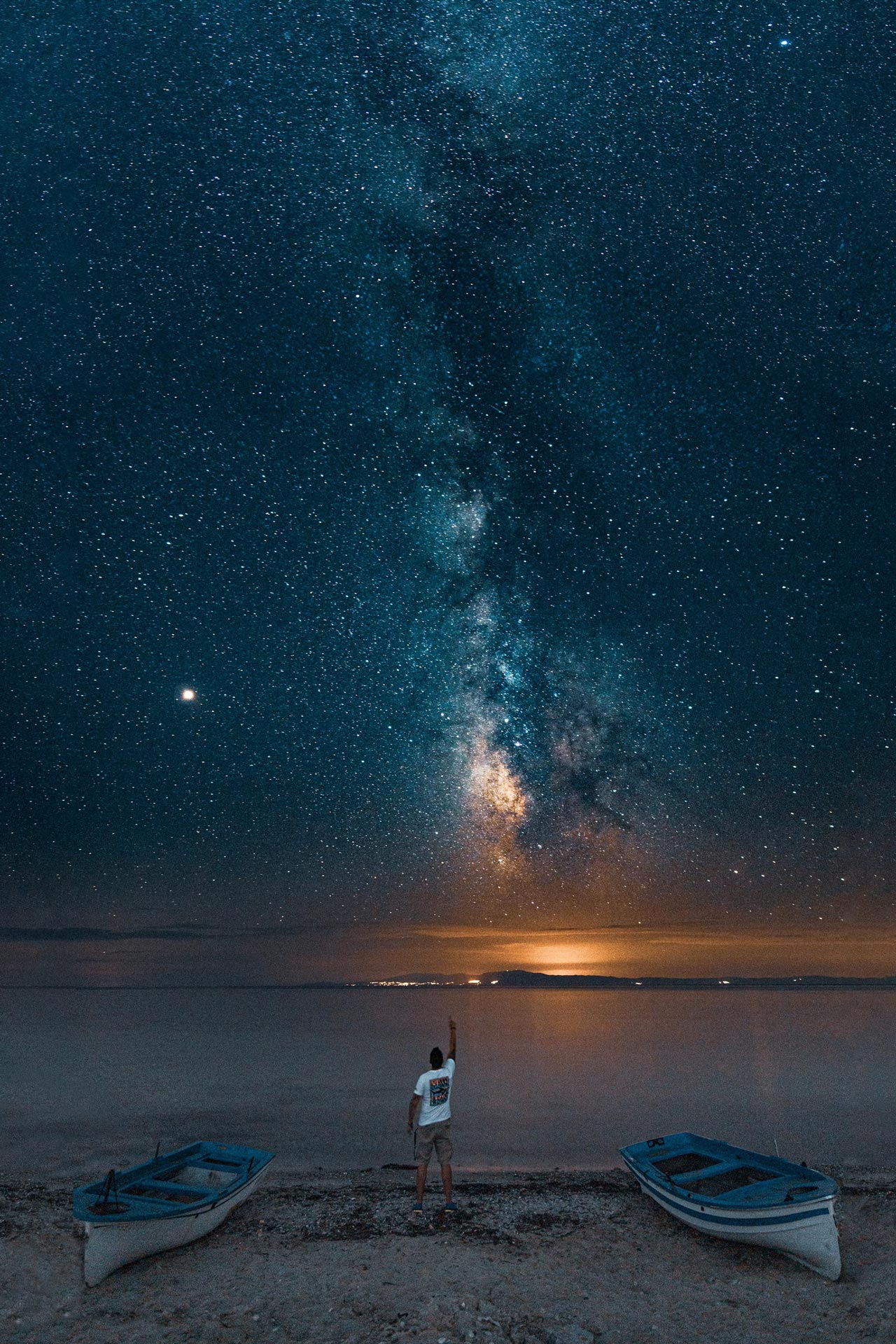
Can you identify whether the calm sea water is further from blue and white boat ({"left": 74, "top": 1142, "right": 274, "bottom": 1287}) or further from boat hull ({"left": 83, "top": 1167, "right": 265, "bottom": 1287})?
boat hull ({"left": 83, "top": 1167, "right": 265, "bottom": 1287})

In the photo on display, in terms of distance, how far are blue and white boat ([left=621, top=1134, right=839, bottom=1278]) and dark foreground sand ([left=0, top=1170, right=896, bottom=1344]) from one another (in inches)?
13.6

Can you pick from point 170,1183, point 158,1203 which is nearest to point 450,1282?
point 158,1203

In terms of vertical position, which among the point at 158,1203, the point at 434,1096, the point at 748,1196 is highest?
the point at 434,1096

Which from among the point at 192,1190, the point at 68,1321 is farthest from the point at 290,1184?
the point at 68,1321

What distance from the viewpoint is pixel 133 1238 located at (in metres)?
11.1

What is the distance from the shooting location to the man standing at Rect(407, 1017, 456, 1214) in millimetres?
12445

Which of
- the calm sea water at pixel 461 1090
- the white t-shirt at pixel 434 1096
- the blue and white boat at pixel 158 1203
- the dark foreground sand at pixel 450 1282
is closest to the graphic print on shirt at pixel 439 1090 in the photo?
the white t-shirt at pixel 434 1096

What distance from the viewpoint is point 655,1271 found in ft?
37.1

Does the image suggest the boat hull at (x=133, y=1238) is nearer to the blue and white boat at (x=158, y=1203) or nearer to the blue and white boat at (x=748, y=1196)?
the blue and white boat at (x=158, y=1203)

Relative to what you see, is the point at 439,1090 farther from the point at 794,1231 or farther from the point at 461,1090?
the point at 461,1090

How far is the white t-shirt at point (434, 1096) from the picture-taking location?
1241 centimetres

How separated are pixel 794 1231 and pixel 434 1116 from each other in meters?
5.17

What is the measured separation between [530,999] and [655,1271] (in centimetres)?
16195

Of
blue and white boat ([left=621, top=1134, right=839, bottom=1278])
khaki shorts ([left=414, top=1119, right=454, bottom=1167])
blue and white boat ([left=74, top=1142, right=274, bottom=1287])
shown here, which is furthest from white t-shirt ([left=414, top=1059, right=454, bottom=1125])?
blue and white boat ([left=621, top=1134, right=839, bottom=1278])
